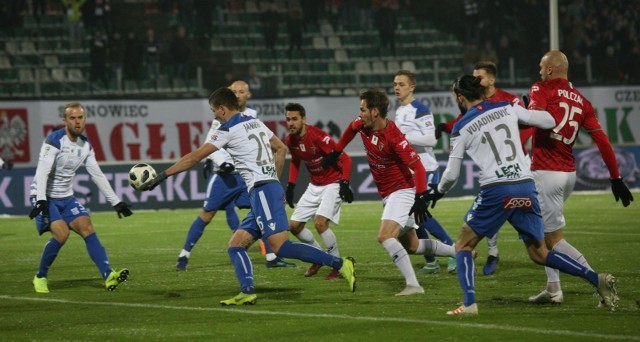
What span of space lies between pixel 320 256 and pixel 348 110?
1801 cm

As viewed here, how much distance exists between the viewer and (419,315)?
9.71m

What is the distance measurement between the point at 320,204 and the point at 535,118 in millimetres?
4274

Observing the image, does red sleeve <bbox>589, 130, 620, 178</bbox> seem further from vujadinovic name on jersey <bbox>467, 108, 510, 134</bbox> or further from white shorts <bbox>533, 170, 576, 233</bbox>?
vujadinovic name on jersey <bbox>467, 108, 510, 134</bbox>

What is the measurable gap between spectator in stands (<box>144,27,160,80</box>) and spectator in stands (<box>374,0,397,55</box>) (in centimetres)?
744

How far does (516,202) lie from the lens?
31.0 ft

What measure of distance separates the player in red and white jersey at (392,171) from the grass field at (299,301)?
483 mm

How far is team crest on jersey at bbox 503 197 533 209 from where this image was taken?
9.45m

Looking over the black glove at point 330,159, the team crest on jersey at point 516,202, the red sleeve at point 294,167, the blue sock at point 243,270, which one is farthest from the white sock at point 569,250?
the red sleeve at point 294,167

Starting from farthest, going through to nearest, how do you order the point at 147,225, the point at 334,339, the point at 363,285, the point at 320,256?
the point at 147,225
the point at 363,285
the point at 320,256
the point at 334,339

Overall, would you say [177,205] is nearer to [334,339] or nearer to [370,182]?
[370,182]

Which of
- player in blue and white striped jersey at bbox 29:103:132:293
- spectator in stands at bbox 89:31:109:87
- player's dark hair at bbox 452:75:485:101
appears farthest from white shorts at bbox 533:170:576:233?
spectator in stands at bbox 89:31:109:87

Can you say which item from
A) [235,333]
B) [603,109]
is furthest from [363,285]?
[603,109]

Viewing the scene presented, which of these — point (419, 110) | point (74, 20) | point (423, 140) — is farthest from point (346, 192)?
point (74, 20)

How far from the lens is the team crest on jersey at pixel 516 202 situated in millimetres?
9453
